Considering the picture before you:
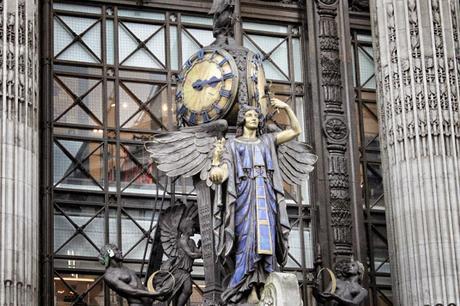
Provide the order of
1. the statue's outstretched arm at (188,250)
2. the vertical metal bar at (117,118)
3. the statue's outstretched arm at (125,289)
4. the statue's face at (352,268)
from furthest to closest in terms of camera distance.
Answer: the vertical metal bar at (117,118), the statue's face at (352,268), the statue's outstretched arm at (188,250), the statue's outstretched arm at (125,289)

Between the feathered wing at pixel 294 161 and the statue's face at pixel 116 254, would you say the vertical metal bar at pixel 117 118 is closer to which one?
the statue's face at pixel 116 254

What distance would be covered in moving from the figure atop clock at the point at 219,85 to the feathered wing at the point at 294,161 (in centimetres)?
90

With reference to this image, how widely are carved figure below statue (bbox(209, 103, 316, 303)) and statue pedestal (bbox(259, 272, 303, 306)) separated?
577 mm

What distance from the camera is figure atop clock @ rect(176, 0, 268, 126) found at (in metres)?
20.8

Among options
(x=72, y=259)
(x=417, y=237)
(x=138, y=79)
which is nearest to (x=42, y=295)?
(x=72, y=259)

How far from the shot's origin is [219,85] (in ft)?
68.2

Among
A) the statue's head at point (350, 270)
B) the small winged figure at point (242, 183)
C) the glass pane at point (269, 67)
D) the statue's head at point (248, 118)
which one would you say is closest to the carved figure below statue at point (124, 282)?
the small winged figure at point (242, 183)

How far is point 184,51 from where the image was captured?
26828 millimetres

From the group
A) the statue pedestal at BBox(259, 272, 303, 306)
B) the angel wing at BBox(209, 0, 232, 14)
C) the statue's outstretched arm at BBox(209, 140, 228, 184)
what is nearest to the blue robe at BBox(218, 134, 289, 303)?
the statue's outstretched arm at BBox(209, 140, 228, 184)

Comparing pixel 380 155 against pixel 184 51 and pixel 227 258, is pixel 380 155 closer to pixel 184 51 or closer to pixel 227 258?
pixel 184 51

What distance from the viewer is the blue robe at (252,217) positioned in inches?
792

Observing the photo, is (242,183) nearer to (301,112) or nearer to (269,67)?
(301,112)

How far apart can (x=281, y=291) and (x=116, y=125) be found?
24.9ft

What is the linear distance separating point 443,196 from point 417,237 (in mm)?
894
